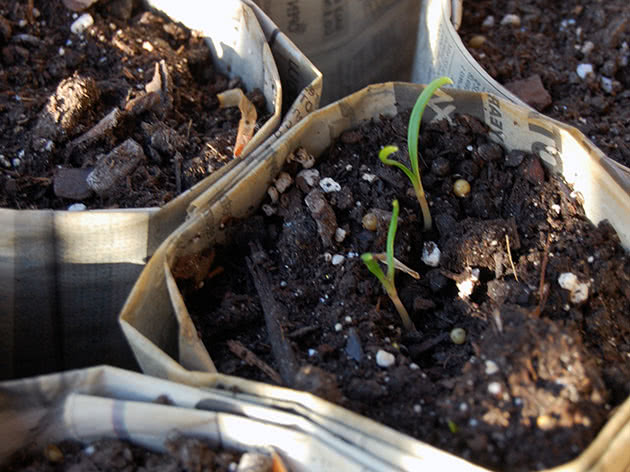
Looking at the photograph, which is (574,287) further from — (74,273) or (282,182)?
(74,273)

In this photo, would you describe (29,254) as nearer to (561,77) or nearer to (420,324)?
(420,324)

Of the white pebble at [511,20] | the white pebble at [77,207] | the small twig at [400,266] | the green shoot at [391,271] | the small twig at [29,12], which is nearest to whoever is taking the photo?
the green shoot at [391,271]

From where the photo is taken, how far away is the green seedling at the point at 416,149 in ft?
3.74

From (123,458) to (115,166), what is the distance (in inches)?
24.9

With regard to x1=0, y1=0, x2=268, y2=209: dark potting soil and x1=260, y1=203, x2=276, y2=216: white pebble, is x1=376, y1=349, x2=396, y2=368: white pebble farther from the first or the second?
x1=0, y1=0, x2=268, y2=209: dark potting soil

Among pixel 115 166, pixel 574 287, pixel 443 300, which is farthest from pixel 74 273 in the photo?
pixel 574 287

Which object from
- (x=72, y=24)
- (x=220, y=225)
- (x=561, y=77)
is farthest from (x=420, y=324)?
(x=72, y=24)

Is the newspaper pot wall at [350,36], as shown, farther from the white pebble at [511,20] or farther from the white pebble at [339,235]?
the white pebble at [339,235]

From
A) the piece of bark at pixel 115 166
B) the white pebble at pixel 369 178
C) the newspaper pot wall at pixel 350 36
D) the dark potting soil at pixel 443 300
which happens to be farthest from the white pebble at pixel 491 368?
the newspaper pot wall at pixel 350 36

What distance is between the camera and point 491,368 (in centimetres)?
95

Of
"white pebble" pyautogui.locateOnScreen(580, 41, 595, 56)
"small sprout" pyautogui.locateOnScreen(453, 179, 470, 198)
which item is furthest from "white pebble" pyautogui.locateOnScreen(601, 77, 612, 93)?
"small sprout" pyautogui.locateOnScreen(453, 179, 470, 198)

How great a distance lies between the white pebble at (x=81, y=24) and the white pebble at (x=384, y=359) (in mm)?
1190

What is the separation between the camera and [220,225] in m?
1.28

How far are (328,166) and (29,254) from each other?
631mm
